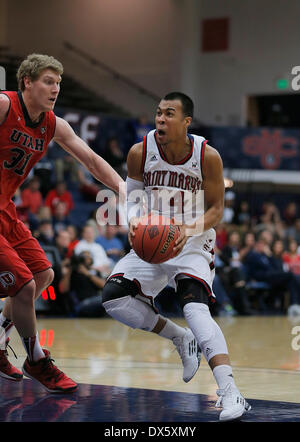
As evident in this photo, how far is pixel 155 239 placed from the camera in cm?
452

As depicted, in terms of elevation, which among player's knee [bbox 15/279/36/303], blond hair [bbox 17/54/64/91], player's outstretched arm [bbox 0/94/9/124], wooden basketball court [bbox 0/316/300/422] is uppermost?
blond hair [bbox 17/54/64/91]

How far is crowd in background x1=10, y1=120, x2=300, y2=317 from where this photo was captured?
11.1m

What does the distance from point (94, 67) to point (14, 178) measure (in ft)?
60.0

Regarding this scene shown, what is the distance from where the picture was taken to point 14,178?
4.83m

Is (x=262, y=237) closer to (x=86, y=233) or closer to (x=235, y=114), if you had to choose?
(x=86, y=233)

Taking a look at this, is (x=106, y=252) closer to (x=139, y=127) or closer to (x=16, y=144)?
(x=139, y=127)

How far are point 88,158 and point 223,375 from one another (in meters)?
1.72

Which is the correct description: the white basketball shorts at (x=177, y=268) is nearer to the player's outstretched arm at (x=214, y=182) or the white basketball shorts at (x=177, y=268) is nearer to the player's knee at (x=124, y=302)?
the player's knee at (x=124, y=302)

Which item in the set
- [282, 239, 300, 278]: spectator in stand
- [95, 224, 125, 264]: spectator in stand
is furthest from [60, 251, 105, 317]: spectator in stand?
[282, 239, 300, 278]: spectator in stand

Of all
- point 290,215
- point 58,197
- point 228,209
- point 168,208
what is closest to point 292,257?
point 228,209

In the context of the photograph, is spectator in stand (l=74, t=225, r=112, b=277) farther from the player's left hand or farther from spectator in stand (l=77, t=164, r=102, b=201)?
the player's left hand

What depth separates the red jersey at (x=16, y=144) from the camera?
470cm
